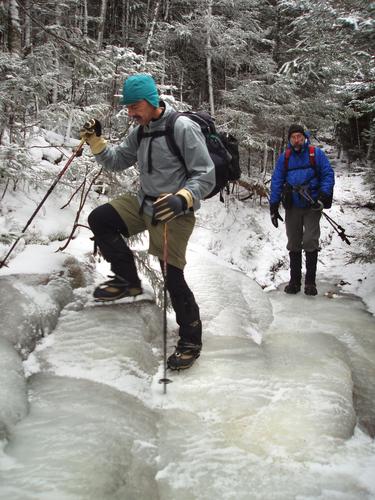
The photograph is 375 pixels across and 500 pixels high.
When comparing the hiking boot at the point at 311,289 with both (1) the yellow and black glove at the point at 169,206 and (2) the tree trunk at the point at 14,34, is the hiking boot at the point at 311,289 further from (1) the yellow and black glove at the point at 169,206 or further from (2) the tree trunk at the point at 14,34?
(2) the tree trunk at the point at 14,34

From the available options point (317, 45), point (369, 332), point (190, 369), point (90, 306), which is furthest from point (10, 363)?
point (317, 45)

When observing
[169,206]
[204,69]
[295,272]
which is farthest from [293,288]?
[204,69]

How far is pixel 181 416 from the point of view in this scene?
2.98 meters

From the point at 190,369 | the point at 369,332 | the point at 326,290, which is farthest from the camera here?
the point at 326,290

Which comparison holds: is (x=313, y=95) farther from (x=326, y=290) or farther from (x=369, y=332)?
(x=369, y=332)

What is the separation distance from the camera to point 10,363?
298 centimetres

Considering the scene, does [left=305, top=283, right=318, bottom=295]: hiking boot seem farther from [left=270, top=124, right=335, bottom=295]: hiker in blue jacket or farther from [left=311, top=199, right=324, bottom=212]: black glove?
[left=311, top=199, right=324, bottom=212]: black glove

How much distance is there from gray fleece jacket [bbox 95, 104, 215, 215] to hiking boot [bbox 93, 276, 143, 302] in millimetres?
994

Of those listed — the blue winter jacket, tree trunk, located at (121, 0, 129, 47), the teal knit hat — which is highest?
tree trunk, located at (121, 0, 129, 47)

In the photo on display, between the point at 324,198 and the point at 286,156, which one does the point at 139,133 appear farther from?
the point at 324,198

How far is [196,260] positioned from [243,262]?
424 cm

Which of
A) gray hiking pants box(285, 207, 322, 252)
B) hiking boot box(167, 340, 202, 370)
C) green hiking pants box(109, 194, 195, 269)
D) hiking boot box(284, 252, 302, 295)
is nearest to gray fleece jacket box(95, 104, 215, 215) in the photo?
green hiking pants box(109, 194, 195, 269)

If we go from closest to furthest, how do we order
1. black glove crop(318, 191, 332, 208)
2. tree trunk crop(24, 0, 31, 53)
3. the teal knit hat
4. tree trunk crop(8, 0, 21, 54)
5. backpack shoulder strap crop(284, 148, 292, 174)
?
the teal knit hat, black glove crop(318, 191, 332, 208), backpack shoulder strap crop(284, 148, 292, 174), tree trunk crop(8, 0, 21, 54), tree trunk crop(24, 0, 31, 53)

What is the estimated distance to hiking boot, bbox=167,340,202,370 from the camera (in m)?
3.56
